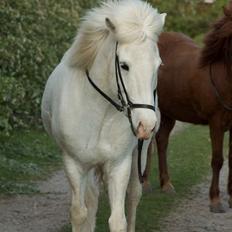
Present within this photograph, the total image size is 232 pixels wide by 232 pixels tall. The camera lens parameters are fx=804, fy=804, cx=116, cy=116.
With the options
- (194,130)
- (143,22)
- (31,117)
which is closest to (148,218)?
(143,22)

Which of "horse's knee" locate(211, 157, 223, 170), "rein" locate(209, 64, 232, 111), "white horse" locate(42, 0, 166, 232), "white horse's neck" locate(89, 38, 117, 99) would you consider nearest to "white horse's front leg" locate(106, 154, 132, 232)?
"white horse" locate(42, 0, 166, 232)

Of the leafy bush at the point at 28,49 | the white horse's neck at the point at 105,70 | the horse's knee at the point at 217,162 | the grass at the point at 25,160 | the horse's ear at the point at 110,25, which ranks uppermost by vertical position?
the horse's ear at the point at 110,25

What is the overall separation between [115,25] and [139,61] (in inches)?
14.8

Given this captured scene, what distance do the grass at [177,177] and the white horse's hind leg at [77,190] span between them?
3.91 feet

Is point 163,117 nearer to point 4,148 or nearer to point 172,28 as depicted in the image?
point 4,148

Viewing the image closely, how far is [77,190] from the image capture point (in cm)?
637

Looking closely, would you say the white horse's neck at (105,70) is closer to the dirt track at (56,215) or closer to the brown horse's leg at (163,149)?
the dirt track at (56,215)

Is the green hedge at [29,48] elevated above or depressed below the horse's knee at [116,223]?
below

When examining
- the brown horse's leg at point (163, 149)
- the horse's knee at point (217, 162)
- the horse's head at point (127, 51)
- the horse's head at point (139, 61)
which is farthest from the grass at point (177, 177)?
the horse's head at point (139, 61)

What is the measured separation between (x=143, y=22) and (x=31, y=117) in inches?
340

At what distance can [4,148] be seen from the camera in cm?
1194

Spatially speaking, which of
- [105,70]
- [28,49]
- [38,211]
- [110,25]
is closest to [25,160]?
[28,49]

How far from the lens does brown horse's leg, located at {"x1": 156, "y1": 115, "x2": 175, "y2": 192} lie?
10125 mm

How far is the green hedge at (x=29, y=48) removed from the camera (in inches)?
448
